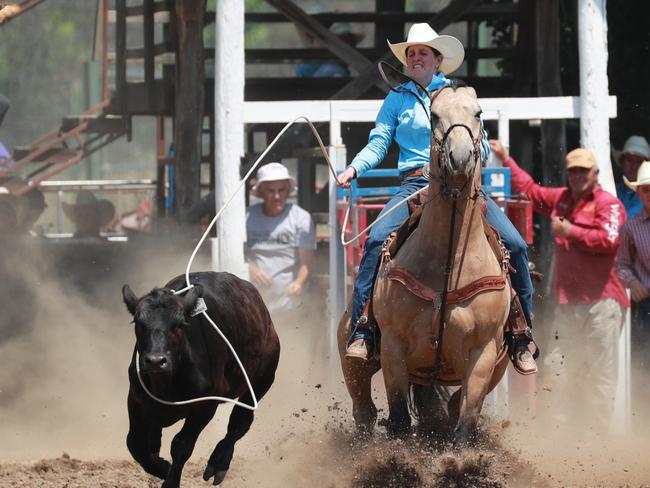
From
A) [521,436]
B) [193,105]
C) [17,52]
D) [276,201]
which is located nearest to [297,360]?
[276,201]

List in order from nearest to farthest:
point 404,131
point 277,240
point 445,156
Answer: point 445,156, point 404,131, point 277,240

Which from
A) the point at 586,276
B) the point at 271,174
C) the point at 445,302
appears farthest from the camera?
the point at 271,174

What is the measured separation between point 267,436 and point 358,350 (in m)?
2.42

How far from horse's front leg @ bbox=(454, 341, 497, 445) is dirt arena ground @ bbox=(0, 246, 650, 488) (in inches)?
4.4

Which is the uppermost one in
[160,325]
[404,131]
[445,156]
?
[404,131]

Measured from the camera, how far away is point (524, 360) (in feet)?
21.7

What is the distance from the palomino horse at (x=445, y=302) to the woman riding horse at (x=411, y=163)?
0.73ft

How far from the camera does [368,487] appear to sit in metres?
6.40

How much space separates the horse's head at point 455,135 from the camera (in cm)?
571

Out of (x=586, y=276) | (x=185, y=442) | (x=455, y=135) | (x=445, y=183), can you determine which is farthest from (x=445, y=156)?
(x=586, y=276)

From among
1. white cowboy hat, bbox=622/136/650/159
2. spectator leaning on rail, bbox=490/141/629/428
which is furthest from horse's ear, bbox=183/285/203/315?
white cowboy hat, bbox=622/136/650/159

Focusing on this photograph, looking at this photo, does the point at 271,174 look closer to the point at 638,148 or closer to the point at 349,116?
the point at 349,116

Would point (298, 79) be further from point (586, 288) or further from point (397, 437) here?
point (397, 437)

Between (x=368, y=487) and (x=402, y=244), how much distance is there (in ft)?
4.04
